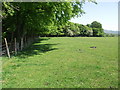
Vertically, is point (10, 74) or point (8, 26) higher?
point (8, 26)

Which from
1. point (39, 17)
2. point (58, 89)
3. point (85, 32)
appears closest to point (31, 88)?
point (58, 89)

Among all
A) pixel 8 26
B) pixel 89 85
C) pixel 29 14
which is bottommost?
pixel 89 85

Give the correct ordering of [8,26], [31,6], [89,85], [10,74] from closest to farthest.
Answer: [89,85] → [10,74] → [31,6] → [8,26]

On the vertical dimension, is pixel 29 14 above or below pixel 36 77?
above

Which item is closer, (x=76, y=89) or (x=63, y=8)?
(x=76, y=89)

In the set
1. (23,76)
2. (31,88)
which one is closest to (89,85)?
(31,88)

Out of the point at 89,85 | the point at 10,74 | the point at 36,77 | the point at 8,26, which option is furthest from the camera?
the point at 8,26

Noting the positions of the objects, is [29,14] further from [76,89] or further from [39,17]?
[76,89]

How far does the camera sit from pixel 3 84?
596 cm

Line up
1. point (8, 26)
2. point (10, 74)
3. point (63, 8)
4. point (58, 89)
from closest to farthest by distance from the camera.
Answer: point (58, 89), point (10, 74), point (63, 8), point (8, 26)

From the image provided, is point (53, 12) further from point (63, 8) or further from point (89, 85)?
point (89, 85)

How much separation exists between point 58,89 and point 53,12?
12.4 metres

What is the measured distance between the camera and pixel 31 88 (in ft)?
18.1

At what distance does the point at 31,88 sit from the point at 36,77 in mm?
1414
